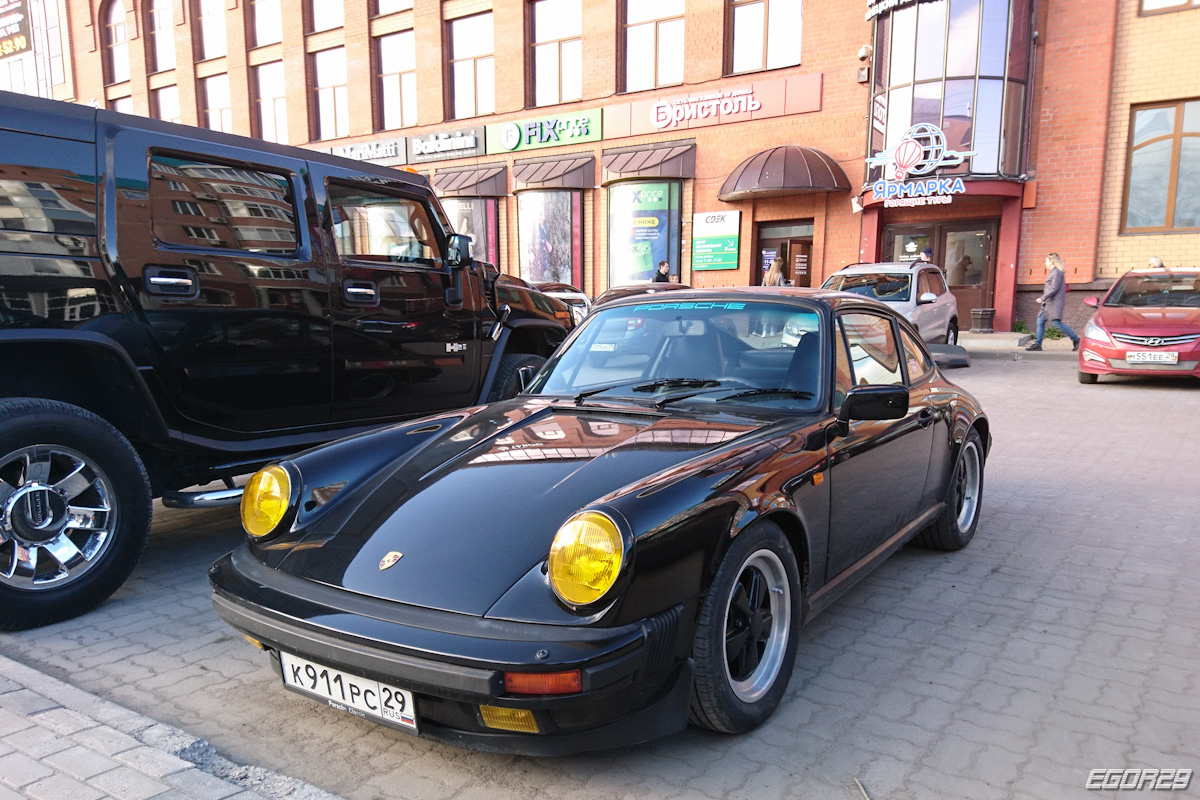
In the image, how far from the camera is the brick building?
1688cm

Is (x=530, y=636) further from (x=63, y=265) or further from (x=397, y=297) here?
(x=397, y=297)

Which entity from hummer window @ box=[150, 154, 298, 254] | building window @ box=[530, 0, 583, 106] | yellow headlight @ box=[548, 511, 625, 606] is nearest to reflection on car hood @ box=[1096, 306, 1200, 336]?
hummer window @ box=[150, 154, 298, 254]

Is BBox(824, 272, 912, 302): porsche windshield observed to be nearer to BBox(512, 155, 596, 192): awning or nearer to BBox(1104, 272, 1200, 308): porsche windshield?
BBox(1104, 272, 1200, 308): porsche windshield

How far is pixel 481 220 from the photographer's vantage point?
25125 mm

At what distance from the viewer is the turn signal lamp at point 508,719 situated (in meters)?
2.12

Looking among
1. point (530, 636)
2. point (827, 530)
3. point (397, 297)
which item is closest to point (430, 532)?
point (530, 636)

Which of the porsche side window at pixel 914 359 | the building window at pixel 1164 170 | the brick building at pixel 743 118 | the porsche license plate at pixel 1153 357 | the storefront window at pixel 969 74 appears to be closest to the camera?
the porsche side window at pixel 914 359

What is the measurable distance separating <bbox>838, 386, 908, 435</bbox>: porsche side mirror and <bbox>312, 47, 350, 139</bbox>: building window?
1088 inches

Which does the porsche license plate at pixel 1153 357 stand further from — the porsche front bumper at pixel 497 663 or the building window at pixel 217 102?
the building window at pixel 217 102

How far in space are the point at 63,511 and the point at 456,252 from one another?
290cm

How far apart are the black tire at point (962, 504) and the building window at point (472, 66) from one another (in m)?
22.4

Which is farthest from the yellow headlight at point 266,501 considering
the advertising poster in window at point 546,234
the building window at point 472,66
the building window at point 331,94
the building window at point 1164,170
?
the building window at point 331,94

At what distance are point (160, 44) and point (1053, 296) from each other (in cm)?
3280

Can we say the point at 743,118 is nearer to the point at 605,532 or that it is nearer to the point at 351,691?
the point at 605,532
